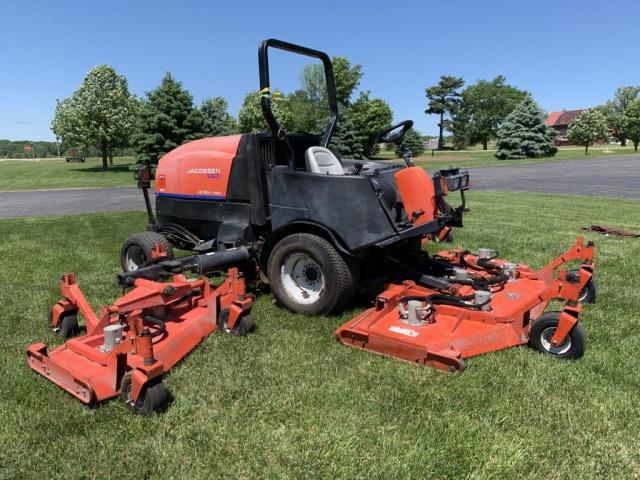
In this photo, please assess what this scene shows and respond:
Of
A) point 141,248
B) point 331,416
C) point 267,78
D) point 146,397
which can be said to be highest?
point 267,78

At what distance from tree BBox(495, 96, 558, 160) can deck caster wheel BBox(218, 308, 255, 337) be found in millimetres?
40279

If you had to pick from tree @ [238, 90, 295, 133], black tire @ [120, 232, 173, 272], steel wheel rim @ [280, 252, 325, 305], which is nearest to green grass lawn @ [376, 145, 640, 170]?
tree @ [238, 90, 295, 133]

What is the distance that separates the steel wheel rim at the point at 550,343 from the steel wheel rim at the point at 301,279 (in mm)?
1860

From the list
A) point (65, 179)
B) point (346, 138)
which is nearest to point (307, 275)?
point (346, 138)

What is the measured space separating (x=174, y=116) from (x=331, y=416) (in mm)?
24083

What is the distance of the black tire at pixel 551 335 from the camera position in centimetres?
347

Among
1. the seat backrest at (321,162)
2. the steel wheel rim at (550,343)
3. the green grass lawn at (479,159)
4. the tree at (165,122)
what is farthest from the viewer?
the green grass lawn at (479,159)

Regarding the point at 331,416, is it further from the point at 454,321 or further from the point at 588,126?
the point at 588,126

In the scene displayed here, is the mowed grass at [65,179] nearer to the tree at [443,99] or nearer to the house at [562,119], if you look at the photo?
the tree at [443,99]

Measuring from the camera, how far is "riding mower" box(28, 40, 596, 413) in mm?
3410

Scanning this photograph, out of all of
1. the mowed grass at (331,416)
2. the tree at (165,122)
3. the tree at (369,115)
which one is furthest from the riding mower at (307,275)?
the tree at (369,115)

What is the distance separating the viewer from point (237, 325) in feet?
13.3

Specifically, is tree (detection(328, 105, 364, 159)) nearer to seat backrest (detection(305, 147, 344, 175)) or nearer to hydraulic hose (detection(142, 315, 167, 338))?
seat backrest (detection(305, 147, 344, 175))

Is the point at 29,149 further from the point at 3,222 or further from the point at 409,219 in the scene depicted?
the point at 409,219
